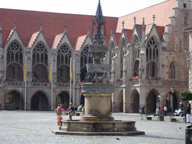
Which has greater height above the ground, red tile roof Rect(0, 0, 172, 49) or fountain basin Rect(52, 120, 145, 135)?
red tile roof Rect(0, 0, 172, 49)

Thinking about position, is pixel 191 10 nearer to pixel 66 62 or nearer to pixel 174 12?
pixel 174 12

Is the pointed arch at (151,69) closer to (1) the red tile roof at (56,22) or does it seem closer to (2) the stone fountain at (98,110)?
(1) the red tile roof at (56,22)

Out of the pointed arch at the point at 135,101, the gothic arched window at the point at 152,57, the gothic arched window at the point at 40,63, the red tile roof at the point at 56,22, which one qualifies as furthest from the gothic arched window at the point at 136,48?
the gothic arched window at the point at 40,63

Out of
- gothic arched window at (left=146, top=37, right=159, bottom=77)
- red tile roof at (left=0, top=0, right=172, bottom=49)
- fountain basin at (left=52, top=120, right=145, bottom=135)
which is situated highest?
red tile roof at (left=0, top=0, right=172, bottom=49)

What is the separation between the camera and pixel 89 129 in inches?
899

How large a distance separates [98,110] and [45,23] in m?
52.7

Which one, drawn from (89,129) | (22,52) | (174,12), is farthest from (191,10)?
(89,129)

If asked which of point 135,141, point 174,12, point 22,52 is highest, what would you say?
point 174,12

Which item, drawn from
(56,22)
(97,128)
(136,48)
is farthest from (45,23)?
(97,128)

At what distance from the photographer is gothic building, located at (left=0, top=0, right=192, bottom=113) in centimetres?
6162

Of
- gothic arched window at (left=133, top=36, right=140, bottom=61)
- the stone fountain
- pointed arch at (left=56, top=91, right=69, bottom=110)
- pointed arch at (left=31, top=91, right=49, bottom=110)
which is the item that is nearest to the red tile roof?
gothic arched window at (left=133, top=36, right=140, bottom=61)

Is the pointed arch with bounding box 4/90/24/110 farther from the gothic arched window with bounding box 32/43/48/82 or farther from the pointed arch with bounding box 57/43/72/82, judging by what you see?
the pointed arch with bounding box 57/43/72/82

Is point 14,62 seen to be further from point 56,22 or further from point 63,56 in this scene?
point 56,22

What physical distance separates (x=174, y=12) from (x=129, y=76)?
10199mm
